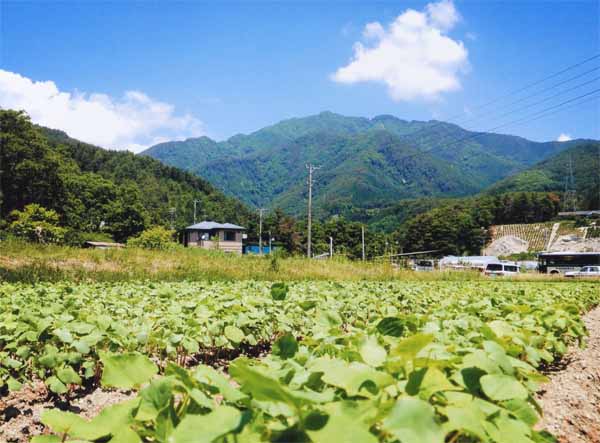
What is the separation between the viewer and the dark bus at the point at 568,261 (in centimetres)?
3731

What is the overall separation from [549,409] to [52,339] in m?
2.87

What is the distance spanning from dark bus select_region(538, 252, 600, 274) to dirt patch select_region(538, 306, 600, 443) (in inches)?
1565

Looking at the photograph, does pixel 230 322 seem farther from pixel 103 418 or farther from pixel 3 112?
pixel 3 112

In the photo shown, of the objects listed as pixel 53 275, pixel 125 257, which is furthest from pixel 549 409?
pixel 125 257

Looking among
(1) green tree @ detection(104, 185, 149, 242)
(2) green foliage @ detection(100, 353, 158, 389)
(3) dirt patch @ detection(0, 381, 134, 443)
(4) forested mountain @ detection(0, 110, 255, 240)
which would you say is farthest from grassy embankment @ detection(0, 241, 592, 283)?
(1) green tree @ detection(104, 185, 149, 242)

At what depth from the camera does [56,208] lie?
44.6 m

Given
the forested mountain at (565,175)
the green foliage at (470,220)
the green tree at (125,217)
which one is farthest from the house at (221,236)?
the forested mountain at (565,175)

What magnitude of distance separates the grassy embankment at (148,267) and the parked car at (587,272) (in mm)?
16946

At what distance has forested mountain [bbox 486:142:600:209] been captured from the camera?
110025 millimetres

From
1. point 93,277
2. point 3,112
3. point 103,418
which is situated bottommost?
point 93,277

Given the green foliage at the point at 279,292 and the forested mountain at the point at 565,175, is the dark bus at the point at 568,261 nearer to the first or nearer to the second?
the green foliage at the point at 279,292

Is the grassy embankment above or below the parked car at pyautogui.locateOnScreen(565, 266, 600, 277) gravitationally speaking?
above

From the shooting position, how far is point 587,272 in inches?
1286

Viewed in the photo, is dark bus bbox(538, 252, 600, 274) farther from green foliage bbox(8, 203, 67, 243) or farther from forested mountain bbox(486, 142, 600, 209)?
forested mountain bbox(486, 142, 600, 209)
